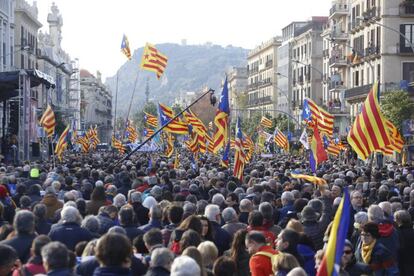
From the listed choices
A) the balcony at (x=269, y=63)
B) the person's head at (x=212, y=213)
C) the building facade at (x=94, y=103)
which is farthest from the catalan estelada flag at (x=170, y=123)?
the building facade at (x=94, y=103)

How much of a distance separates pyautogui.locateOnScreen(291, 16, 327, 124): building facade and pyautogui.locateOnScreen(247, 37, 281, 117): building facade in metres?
9.21

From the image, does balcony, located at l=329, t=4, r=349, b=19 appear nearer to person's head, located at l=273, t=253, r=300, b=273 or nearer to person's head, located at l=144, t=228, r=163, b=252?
person's head, located at l=144, t=228, r=163, b=252

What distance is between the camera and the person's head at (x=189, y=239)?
9.75 metres

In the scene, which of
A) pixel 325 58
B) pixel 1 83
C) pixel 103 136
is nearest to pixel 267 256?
pixel 1 83

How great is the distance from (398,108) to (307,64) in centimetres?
4531

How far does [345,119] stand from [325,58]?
889cm

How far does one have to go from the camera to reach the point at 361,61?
68.5 m

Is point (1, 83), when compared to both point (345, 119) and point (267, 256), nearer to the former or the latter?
point (267, 256)

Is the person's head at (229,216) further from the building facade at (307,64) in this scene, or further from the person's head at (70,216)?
the building facade at (307,64)

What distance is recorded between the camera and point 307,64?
315 feet

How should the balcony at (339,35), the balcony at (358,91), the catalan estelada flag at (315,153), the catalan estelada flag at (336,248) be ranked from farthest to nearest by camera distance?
the balcony at (339,35)
the balcony at (358,91)
the catalan estelada flag at (315,153)
the catalan estelada flag at (336,248)

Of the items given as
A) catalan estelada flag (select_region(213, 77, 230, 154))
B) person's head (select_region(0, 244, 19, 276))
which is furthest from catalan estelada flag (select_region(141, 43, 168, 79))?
person's head (select_region(0, 244, 19, 276))

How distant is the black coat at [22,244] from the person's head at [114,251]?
244 cm

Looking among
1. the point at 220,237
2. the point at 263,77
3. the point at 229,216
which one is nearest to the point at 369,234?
the point at 220,237
